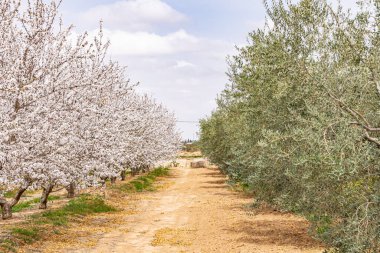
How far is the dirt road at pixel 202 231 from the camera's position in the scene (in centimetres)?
1834

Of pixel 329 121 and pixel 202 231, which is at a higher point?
pixel 329 121

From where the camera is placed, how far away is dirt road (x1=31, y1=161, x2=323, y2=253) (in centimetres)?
1834

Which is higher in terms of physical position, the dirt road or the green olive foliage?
the green olive foliage

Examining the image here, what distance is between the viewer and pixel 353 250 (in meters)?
10.9

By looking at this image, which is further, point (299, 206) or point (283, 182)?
point (283, 182)

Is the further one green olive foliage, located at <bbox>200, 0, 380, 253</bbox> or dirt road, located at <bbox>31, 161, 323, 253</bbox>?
dirt road, located at <bbox>31, 161, 323, 253</bbox>

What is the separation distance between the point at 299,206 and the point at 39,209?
18480 millimetres

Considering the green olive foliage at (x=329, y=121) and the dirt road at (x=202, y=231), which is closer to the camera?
the green olive foliage at (x=329, y=121)

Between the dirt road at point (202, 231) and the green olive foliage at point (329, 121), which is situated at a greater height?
the green olive foliage at point (329, 121)

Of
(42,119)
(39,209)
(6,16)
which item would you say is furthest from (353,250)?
(39,209)

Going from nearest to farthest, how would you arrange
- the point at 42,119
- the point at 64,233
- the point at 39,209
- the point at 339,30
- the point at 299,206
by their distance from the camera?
the point at 339,30 < the point at 299,206 < the point at 42,119 < the point at 64,233 < the point at 39,209

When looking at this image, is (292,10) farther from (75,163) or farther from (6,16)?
(75,163)

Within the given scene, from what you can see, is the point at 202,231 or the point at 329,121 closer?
the point at 329,121

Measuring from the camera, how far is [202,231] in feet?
73.9
